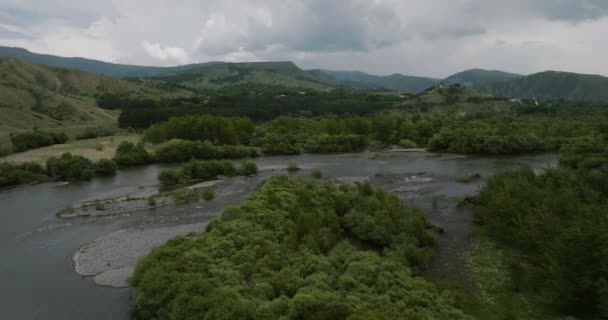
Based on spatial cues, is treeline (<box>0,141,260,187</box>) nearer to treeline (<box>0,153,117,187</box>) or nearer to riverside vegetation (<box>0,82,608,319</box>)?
treeline (<box>0,153,117,187</box>)

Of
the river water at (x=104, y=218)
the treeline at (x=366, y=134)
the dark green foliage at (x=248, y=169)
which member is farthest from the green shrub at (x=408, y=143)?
the dark green foliage at (x=248, y=169)

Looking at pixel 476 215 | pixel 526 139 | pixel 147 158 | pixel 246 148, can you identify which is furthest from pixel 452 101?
pixel 476 215

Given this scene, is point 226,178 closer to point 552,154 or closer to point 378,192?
point 378,192

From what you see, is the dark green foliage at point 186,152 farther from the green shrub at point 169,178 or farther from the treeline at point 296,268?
the treeline at point 296,268

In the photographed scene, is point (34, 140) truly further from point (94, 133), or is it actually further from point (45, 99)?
point (45, 99)

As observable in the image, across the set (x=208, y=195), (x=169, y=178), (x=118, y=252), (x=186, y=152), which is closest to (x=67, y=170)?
(x=169, y=178)

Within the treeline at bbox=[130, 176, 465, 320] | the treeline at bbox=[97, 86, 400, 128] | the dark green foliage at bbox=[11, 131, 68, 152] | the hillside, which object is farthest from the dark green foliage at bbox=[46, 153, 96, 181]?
the treeline at bbox=[97, 86, 400, 128]
